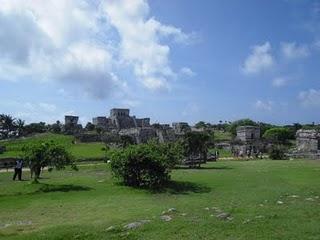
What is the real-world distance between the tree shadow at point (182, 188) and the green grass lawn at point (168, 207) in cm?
6

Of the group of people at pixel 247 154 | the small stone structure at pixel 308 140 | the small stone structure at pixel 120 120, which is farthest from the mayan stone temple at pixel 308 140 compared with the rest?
the small stone structure at pixel 120 120

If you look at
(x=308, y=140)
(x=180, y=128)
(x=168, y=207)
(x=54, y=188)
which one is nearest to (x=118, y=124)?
(x=180, y=128)

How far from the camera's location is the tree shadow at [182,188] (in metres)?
29.6

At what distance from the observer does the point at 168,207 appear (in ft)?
74.7

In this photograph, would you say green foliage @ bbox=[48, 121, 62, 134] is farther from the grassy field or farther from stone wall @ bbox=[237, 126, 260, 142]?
stone wall @ bbox=[237, 126, 260, 142]

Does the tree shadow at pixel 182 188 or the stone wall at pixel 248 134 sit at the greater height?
the stone wall at pixel 248 134

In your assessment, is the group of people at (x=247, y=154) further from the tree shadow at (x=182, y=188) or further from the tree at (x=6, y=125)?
the tree at (x=6, y=125)

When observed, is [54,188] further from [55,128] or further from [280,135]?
[55,128]

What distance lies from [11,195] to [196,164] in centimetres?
2959

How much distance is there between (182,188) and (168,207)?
831cm

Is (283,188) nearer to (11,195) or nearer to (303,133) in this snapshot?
(11,195)

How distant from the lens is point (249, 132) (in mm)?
142500

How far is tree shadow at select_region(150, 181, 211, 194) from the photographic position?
29.6 meters

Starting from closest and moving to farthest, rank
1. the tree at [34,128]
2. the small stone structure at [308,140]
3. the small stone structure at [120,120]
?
1. the small stone structure at [308,140]
2. the tree at [34,128]
3. the small stone structure at [120,120]
